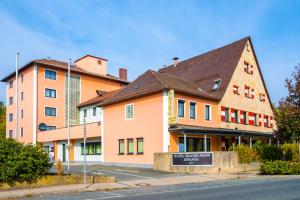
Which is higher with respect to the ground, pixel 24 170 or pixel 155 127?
pixel 155 127

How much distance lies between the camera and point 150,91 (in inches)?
1312

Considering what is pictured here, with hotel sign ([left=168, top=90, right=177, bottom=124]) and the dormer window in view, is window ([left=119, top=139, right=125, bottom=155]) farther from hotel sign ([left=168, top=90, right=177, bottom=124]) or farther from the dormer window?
the dormer window

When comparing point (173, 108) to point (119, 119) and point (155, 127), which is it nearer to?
point (155, 127)

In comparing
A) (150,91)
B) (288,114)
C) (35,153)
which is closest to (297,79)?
(288,114)

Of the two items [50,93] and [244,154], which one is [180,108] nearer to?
[244,154]

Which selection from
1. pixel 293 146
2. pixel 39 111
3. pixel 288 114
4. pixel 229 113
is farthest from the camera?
pixel 39 111

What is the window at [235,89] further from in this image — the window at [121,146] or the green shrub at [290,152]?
the window at [121,146]

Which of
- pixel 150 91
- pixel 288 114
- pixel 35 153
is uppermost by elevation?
pixel 150 91

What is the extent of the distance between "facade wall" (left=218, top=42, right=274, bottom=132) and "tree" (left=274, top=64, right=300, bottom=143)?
8077 millimetres

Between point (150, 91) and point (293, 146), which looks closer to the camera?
point (150, 91)

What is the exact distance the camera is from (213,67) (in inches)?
1697

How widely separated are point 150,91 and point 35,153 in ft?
51.6

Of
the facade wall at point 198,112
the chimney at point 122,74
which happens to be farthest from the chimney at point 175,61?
the facade wall at point 198,112

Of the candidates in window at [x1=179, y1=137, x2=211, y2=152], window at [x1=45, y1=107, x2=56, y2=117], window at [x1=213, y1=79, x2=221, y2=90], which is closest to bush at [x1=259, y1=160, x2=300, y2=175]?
window at [x1=179, y1=137, x2=211, y2=152]
